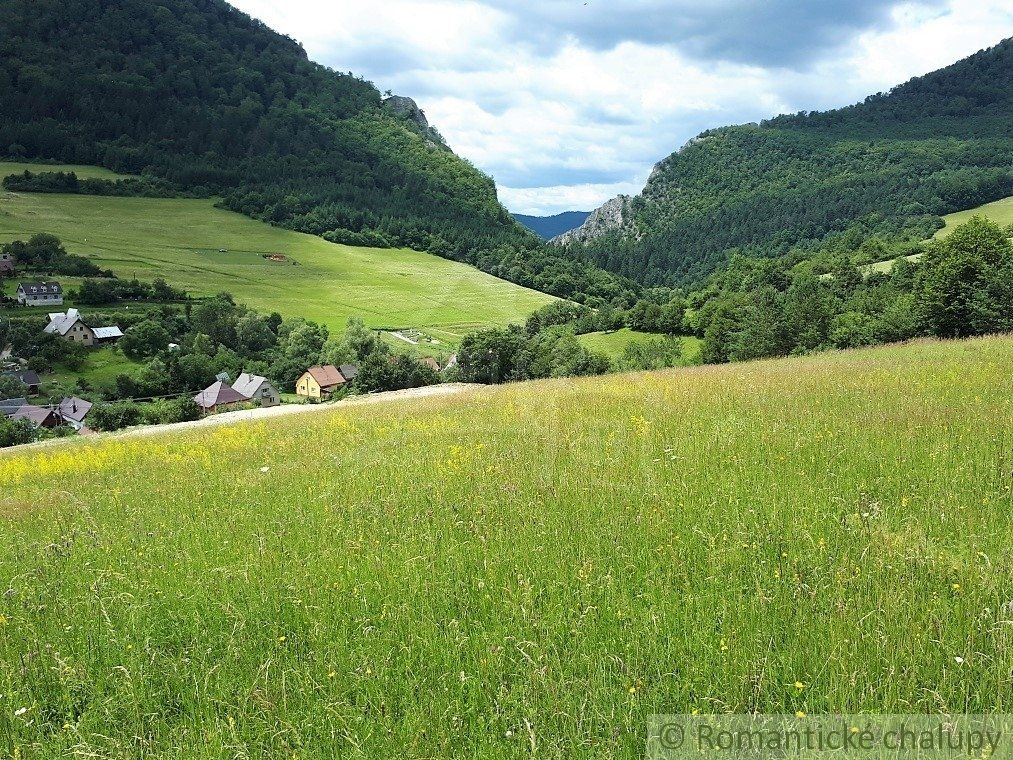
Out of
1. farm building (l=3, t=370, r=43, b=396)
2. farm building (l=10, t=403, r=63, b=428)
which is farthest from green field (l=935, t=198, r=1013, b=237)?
farm building (l=3, t=370, r=43, b=396)

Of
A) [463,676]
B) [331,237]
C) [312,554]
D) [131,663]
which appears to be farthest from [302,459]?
[331,237]

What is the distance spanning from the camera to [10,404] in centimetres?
6738

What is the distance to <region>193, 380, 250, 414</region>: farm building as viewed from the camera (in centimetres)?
7738

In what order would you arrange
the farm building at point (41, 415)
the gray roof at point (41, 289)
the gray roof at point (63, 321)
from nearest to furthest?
the farm building at point (41, 415), the gray roof at point (63, 321), the gray roof at point (41, 289)

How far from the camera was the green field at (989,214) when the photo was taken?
15256cm

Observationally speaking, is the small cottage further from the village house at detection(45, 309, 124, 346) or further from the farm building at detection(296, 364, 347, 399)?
the farm building at detection(296, 364, 347, 399)

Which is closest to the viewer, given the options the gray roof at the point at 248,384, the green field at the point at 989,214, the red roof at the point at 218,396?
the red roof at the point at 218,396

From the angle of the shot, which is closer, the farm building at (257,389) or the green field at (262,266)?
the farm building at (257,389)

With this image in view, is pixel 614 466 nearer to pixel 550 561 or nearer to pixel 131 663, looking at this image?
pixel 550 561

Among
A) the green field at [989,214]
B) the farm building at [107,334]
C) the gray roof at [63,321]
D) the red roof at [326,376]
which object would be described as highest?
the green field at [989,214]

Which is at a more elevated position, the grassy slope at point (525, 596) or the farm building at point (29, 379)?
the grassy slope at point (525, 596)

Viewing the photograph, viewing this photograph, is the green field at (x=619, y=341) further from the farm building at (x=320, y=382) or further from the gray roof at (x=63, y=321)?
the gray roof at (x=63, y=321)

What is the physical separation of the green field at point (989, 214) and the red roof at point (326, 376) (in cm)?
16275

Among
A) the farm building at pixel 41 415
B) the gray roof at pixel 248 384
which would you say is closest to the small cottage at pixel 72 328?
the farm building at pixel 41 415
